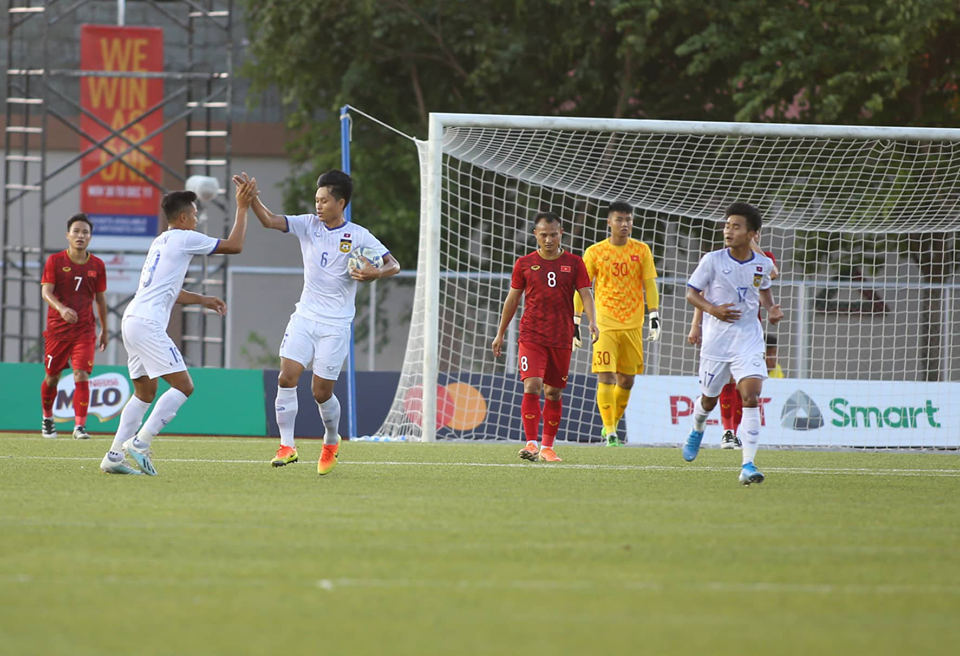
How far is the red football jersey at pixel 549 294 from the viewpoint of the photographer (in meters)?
→ 9.94

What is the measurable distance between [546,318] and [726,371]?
190cm

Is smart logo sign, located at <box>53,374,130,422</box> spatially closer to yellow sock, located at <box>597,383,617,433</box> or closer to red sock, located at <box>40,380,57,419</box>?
red sock, located at <box>40,380,57,419</box>

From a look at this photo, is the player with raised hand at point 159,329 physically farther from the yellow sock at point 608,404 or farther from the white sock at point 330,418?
the yellow sock at point 608,404

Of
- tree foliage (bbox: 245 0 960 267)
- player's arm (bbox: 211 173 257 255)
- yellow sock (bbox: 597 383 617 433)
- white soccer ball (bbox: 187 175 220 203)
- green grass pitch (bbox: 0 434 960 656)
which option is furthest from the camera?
white soccer ball (bbox: 187 175 220 203)

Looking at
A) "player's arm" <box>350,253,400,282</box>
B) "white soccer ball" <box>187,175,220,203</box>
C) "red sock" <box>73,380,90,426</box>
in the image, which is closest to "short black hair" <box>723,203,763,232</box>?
"player's arm" <box>350,253,400,282</box>

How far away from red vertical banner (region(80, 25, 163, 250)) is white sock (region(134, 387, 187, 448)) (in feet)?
43.5

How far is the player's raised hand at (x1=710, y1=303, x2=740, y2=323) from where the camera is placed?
8.07 m

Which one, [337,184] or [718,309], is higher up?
[337,184]

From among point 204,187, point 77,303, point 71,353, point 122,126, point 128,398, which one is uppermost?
point 122,126

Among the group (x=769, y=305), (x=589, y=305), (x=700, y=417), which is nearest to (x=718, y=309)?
(x=769, y=305)

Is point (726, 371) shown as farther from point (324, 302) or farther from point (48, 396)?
point (48, 396)

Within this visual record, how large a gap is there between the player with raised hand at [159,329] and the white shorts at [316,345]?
519mm

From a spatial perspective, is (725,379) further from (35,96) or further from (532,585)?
(35,96)

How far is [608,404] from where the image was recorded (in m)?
11.7
